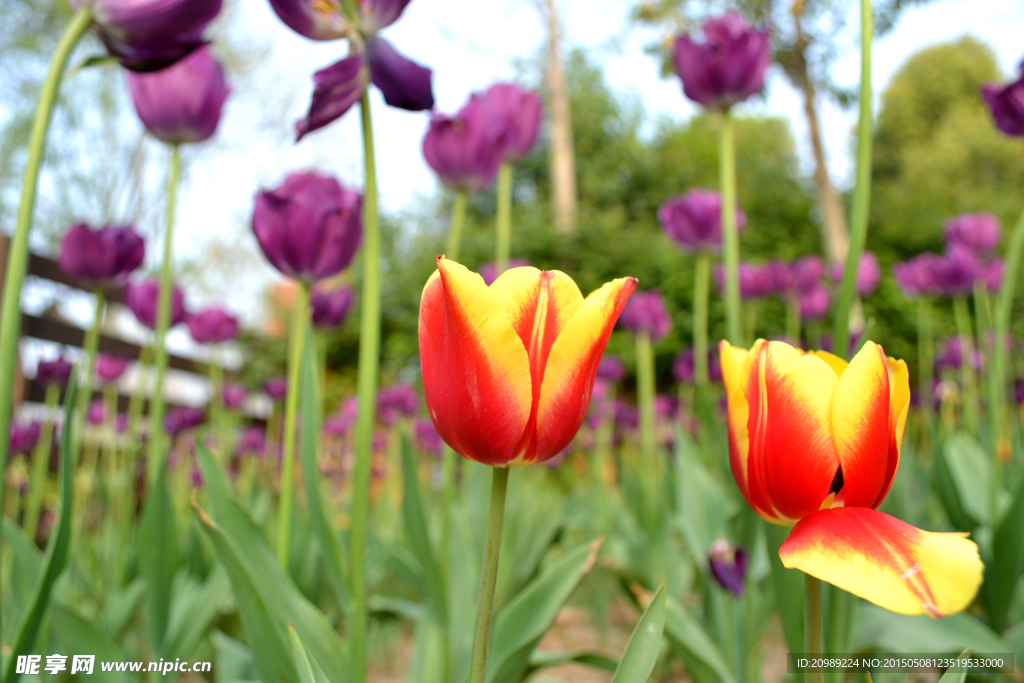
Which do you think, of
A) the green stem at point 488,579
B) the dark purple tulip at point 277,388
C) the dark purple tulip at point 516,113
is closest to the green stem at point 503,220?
the dark purple tulip at point 516,113

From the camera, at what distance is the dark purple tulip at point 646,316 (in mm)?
2223

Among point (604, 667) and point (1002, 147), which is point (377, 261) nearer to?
point (604, 667)

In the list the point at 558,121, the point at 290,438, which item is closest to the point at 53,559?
the point at 290,438

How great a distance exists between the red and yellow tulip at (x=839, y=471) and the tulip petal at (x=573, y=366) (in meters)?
0.11

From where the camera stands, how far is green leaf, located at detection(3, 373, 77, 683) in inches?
21.1

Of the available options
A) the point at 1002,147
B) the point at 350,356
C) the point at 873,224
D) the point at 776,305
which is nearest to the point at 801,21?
the point at 873,224

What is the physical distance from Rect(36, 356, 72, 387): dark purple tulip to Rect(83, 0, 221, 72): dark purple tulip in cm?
175

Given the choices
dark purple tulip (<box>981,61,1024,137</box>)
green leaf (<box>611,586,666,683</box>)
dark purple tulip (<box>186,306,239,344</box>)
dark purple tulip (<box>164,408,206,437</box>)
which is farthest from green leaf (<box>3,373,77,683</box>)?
dark purple tulip (<box>164,408,206,437</box>)

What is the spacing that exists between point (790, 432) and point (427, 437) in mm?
2319

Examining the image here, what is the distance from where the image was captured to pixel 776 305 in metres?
5.79

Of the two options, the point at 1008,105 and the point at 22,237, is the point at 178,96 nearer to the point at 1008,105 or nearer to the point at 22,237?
the point at 22,237

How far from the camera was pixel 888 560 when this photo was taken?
32 cm

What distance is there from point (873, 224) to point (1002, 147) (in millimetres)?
12173

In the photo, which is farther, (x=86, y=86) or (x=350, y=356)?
(x=86, y=86)
